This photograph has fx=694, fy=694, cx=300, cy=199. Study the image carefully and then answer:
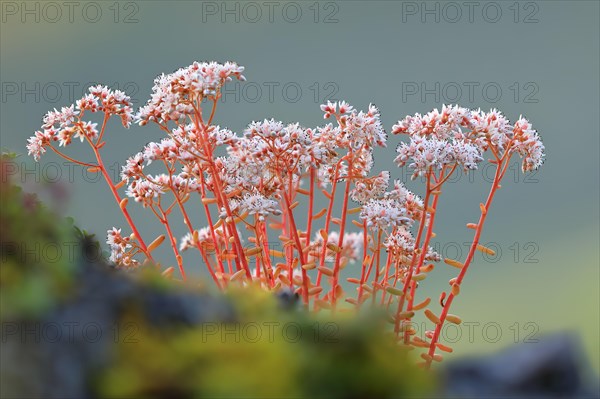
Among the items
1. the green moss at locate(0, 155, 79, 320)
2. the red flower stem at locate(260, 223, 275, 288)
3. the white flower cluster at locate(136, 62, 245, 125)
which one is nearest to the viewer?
the green moss at locate(0, 155, 79, 320)

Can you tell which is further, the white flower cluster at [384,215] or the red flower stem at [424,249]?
the red flower stem at [424,249]

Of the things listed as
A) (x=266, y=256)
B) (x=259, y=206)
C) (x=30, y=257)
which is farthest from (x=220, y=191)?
(x=30, y=257)

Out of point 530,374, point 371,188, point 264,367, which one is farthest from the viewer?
point 371,188

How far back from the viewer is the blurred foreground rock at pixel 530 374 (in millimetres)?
1030

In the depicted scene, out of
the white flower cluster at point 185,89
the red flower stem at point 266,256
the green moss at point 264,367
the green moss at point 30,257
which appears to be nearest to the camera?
the green moss at point 264,367

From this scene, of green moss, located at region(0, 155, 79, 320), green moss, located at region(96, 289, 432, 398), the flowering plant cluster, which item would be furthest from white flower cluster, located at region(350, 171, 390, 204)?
green moss, located at region(96, 289, 432, 398)

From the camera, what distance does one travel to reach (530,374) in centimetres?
105

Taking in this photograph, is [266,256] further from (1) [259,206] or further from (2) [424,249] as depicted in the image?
(2) [424,249]

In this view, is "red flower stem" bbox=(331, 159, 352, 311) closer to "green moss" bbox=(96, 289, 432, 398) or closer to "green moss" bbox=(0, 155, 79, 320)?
"green moss" bbox=(0, 155, 79, 320)

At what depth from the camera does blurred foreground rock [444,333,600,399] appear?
103 centimetres

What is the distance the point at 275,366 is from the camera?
0.90m

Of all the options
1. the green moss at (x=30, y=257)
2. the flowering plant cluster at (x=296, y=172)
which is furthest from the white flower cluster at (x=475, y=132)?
the green moss at (x=30, y=257)

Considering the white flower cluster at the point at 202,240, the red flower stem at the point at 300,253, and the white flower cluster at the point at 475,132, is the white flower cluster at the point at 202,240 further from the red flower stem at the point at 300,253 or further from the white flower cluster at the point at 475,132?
the white flower cluster at the point at 475,132

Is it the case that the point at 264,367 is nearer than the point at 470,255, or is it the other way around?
the point at 264,367
